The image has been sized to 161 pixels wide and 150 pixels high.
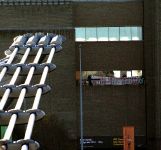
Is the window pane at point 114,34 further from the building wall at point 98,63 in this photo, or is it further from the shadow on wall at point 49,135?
the shadow on wall at point 49,135

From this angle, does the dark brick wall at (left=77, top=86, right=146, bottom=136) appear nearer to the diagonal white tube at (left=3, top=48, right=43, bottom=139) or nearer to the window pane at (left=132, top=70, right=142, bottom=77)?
the window pane at (left=132, top=70, right=142, bottom=77)

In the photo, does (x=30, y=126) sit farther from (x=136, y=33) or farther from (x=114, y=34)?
(x=136, y=33)

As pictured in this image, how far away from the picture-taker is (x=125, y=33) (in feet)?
221

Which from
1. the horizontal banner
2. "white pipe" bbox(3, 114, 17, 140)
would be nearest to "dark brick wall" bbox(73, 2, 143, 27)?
the horizontal banner

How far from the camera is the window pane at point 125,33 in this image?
67.2m

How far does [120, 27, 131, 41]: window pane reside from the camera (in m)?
67.2

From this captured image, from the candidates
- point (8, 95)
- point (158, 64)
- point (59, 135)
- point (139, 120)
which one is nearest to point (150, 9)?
point (158, 64)

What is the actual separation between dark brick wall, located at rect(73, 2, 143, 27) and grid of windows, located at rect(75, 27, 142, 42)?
0.50 metres

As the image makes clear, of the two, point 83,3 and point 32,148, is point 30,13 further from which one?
point 32,148

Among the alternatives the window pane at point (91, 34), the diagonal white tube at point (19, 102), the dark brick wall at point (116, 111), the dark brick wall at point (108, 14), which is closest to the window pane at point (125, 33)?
the dark brick wall at point (108, 14)

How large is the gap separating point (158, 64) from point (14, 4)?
47.8 feet

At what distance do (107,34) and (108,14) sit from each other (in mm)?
2071

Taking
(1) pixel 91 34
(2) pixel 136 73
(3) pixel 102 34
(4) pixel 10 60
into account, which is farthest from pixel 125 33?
(4) pixel 10 60

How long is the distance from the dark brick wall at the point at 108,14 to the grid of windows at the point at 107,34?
0.50 metres
